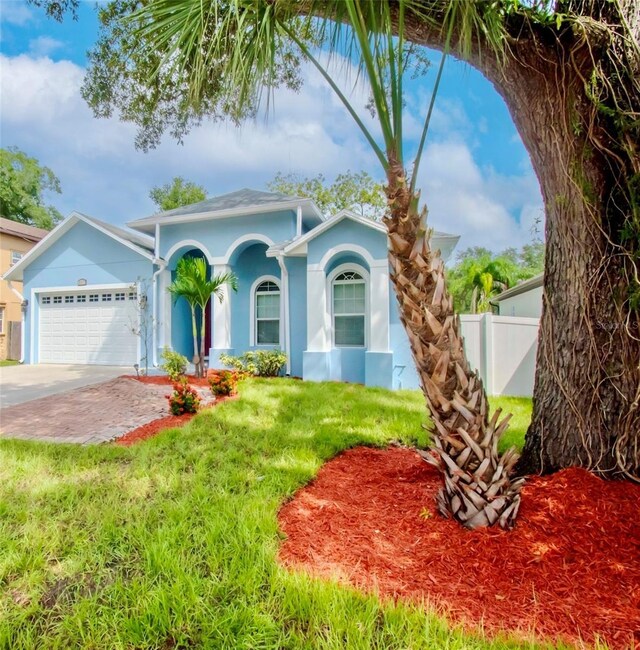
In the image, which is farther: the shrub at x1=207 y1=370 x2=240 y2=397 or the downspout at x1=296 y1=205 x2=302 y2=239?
the downspout at x1=296 y1=205 x2=302 y2=239

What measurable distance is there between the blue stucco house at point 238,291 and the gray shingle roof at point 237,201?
0.06m

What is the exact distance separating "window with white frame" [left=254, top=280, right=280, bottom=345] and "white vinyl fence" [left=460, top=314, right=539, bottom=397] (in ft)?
19.4

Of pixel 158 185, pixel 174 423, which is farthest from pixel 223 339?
pixel 158 185

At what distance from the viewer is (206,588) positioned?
229cm

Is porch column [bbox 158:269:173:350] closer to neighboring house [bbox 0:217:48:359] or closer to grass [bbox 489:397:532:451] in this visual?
grass [bbox 489:397:532:451]

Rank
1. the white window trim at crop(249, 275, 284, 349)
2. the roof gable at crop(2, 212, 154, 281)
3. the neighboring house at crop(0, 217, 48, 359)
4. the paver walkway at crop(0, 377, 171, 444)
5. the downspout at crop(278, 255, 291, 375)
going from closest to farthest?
the paver walkway at crop(0, 377, 171, 444) < the downspout at crop(278, 255, 291, 375) < the white window trim at crop(249, 275, 284, 349) < the roof gable at crop(2, 212, 154, 281) < the neighboring house at crop(0, 217, 48, 359)

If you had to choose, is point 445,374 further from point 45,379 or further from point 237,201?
point 45,379

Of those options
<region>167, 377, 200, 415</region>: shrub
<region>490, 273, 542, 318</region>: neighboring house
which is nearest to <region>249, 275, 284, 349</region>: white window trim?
<region>167, 377, 200, 415</region>: shrub

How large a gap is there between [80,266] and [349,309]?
10730 millimetres

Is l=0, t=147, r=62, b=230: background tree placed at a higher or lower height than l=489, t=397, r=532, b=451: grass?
higher

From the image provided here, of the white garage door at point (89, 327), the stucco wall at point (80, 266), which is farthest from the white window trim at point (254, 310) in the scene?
the white garage door at point (89, 327)

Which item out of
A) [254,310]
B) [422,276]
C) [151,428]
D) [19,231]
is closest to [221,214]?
[254,310]

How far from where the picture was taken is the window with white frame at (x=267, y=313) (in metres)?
11.9

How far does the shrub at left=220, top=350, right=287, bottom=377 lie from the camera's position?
10.7 meters
